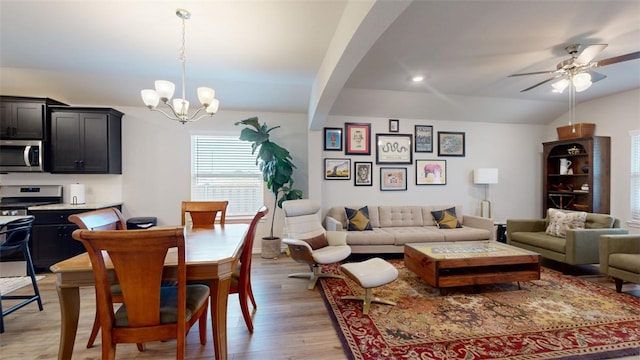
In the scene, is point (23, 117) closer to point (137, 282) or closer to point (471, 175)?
point (137, 282)

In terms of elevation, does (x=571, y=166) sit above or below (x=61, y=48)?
below

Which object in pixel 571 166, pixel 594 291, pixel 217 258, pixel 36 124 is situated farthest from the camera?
pixel 571 166

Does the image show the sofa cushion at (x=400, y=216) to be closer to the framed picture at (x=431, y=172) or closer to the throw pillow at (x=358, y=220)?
the throw pillow at (x=358, y=220)

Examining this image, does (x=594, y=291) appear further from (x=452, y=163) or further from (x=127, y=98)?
(x=127, y=98)

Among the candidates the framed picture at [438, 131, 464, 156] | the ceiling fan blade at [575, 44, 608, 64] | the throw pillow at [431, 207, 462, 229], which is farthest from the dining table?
the framed picture at [438, 131, 464, 156]

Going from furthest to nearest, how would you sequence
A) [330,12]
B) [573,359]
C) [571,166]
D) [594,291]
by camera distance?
[571,166] → [594,291] → [330,12] → [573,359]

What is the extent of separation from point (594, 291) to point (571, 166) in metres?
3.03

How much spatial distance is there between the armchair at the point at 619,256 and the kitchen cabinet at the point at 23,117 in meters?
7.34

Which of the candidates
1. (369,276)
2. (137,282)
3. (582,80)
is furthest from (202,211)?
(582,80)

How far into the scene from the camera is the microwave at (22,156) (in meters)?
3.58

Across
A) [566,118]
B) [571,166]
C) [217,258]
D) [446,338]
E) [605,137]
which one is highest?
[566,118]

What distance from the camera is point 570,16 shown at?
2334 mm

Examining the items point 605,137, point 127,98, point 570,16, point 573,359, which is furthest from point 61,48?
point 605,137

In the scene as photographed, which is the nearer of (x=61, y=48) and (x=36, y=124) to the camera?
(x=61, y=48)
